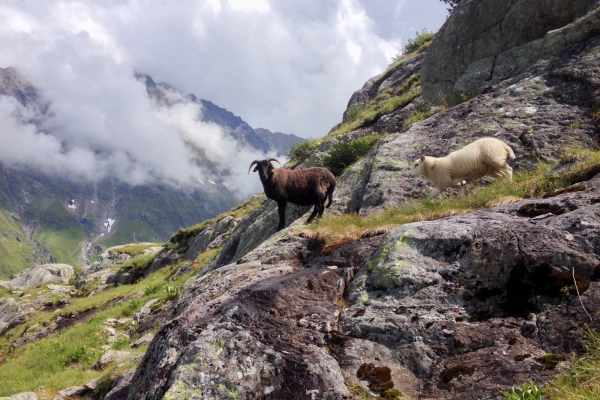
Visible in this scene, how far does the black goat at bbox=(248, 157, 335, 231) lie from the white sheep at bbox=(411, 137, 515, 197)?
495cm

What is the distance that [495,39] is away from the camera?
18.9 metres

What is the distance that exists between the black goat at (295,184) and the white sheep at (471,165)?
16.2ft

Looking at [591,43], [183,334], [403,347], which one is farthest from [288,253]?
[591,43]

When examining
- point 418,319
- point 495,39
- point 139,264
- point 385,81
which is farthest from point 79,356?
point 385,81

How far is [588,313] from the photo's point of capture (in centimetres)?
443

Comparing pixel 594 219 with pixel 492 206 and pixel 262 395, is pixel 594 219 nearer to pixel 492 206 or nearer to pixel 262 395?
pixel 492 206

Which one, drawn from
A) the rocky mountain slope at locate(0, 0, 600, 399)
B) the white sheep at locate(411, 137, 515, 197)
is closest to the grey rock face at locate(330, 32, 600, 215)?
the white sheep at locate(411, 137, 515, 197)

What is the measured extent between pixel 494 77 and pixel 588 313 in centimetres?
1504

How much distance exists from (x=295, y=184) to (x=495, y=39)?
12.3 metres

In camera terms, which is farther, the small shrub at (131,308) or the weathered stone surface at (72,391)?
the small shrub at (131,308)

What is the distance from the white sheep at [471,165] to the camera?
10852 millimetres

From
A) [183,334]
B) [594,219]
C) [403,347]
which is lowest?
[403,347]

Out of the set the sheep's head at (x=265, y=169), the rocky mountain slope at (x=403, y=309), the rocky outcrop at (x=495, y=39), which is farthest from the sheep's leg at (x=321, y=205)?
the rocky outcrop at (x=495, y=39)

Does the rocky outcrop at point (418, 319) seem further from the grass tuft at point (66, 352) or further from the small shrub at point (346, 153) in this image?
the small shrub at point (346, 153)
